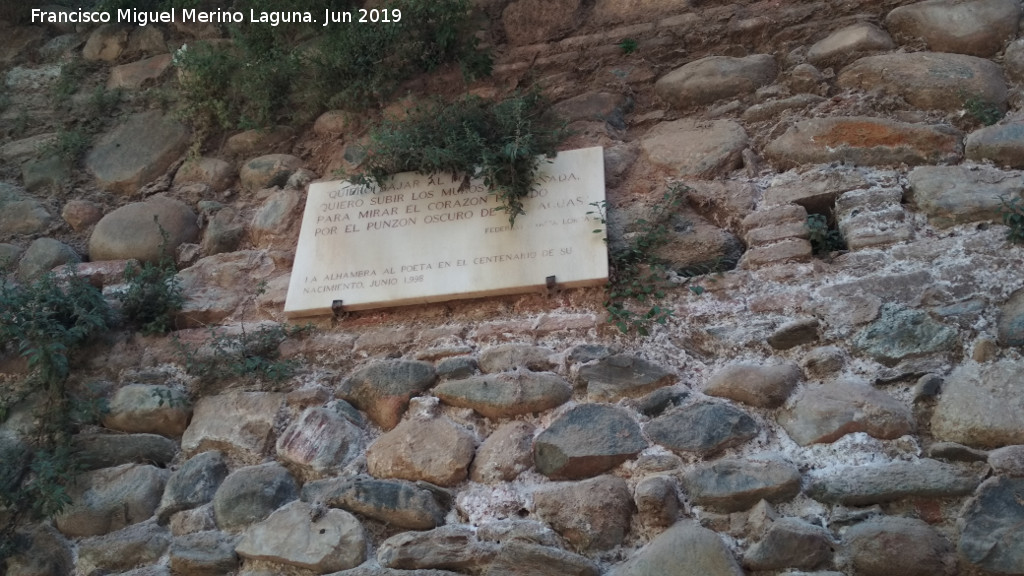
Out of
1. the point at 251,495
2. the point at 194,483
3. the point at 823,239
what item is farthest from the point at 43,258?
the point at 823,239

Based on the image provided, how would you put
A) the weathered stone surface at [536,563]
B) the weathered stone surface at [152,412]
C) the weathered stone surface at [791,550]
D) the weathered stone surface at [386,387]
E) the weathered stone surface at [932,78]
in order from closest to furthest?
the weathered stone surface at [791,550], the weathered stone surface at [536,563], the weathered stone surface at [386,387], the weathered stone surface at [152,412], the weathered stone surface at [932,78]

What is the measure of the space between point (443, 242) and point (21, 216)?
1.94m

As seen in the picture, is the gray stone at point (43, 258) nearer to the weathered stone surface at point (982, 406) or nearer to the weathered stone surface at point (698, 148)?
the weathered stone surface at point (698, 148)

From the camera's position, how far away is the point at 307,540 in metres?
2.83

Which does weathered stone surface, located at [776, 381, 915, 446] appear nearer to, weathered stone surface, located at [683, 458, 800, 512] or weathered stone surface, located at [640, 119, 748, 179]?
weathered stone surface, located at [683, 458, 800, 512]

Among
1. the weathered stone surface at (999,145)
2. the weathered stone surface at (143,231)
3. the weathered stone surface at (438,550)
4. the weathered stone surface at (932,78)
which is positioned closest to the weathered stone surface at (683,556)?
the weathered stone surface at (438,550)

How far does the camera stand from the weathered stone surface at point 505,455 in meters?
2.89

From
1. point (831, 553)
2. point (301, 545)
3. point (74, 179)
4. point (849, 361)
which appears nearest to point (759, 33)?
point (849, 361)

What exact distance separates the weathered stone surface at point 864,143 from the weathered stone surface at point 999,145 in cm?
5

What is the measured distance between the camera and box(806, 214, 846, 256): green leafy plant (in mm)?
3260

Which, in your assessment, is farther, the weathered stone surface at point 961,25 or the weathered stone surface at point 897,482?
the weathered stone surface at point 961,25

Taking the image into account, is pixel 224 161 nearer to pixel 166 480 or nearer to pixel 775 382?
pixel 166 480

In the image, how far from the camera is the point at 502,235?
11.5 feet

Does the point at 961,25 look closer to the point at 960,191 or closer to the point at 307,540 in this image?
the point at 960,191
